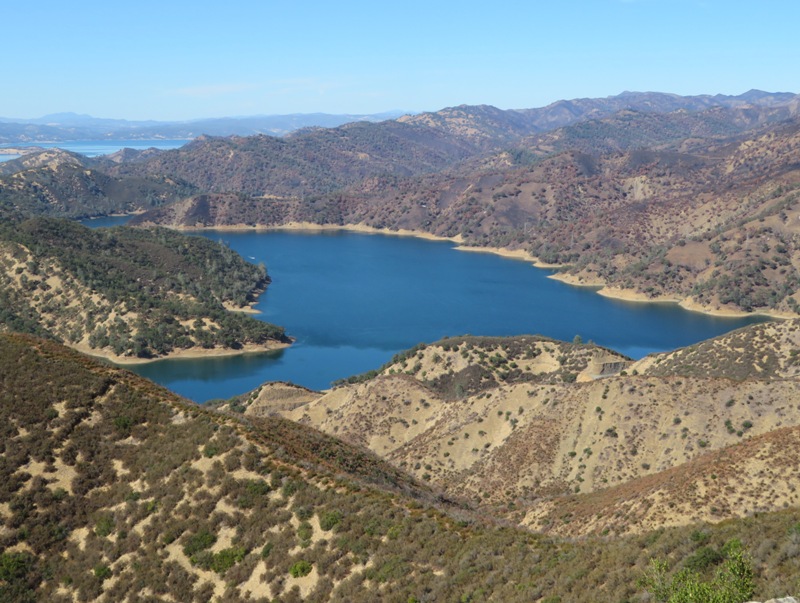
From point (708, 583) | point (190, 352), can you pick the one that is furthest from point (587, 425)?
point (190, 352)

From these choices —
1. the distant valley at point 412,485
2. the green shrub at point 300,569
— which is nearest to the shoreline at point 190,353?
the distant valley at point 412,485

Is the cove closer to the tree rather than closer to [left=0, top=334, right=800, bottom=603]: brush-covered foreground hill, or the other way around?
[left=0, top=334, right=800, bottom=603]: brush-covered foreground hill

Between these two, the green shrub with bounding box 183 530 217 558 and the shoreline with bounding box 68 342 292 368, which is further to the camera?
the shoreline with bounding box 68 342 292 368

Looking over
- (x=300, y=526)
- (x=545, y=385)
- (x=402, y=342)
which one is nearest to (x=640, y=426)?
(x=545, y=385)

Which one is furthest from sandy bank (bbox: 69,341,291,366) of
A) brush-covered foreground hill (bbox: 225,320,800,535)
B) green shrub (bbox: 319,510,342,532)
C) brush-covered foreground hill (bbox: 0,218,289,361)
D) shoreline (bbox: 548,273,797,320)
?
green shrub (bbox: 319,510,342,532)

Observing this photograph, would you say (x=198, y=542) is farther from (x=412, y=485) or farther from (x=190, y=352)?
(x=190, y=352)
